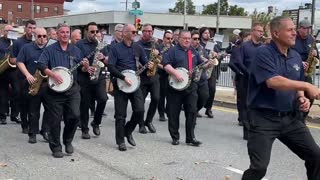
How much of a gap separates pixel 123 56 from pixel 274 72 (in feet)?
12.5

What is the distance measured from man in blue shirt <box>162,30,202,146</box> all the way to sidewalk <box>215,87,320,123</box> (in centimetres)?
400

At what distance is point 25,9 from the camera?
116 m

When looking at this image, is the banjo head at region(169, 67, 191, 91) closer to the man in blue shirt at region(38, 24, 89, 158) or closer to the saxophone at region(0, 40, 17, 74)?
the man in blue shirt at region(38, 24, 89, 158)

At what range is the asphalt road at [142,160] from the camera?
696cm

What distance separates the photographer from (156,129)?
1069cm

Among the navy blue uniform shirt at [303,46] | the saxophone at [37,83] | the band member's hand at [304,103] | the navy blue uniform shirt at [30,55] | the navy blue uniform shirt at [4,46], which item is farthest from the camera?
the navy blue uniform shirt at [4,46]

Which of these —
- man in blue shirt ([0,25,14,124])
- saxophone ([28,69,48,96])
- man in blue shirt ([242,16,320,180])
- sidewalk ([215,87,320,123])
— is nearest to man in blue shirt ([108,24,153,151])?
saxophone ([28,69,48,96])

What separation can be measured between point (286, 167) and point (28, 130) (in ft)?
15.0

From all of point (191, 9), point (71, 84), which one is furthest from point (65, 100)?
point (191, 9)

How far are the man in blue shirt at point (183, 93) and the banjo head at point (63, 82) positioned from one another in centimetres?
162

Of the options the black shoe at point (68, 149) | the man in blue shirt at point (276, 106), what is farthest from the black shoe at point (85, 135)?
the man in blue shirt at point (276, 106)

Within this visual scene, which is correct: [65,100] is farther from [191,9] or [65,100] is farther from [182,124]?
[191,9]

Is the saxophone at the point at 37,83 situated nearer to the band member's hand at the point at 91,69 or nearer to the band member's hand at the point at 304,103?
the band member's hand at the point at 91,69

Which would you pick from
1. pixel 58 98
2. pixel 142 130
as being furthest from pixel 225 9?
pixel 58 98
